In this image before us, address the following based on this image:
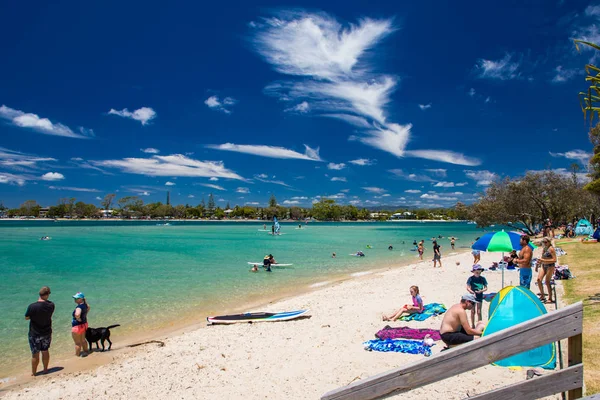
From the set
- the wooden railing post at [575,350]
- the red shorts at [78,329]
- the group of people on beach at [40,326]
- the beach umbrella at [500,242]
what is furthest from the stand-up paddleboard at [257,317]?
the wooden railing post at [575,350]

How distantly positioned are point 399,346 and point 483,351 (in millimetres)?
6283

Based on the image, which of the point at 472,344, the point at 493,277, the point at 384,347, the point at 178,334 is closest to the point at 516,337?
the point at 472,344

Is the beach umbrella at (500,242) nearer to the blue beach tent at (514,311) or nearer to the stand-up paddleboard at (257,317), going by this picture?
the blue beach tent at (514,311)

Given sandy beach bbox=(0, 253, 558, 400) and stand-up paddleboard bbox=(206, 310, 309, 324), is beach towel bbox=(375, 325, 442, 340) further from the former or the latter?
stand-up paddleboard bbox=(206, 310, 309, 324)

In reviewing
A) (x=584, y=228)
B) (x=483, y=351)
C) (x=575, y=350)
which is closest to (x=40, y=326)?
(x=483, y=351)

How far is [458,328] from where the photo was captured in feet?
23.5

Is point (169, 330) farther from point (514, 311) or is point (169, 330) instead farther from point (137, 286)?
point (514, 311)

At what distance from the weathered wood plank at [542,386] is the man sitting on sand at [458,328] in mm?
4965

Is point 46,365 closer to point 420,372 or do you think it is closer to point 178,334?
point 178,334

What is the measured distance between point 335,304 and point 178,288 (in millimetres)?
9993

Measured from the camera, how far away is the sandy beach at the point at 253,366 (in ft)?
21.6

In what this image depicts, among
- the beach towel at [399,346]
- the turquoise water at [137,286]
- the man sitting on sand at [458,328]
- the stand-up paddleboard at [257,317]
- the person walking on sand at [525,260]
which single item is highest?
the person walking on sand at [525,260]

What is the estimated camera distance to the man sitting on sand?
698 centimetres

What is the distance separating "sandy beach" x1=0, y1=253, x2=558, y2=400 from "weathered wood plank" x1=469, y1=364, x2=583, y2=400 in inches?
155
